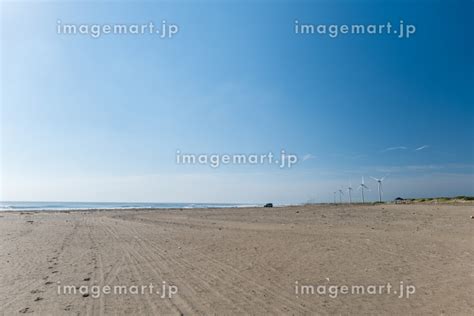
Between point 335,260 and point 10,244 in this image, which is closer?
point 335,260

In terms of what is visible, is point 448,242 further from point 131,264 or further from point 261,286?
point 131,264

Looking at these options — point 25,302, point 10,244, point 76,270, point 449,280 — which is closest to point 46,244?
point 10,244

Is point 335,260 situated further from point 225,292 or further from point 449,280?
point 225,292

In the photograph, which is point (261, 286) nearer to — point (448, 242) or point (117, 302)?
point (117, 302)

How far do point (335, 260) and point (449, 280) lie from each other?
427cm

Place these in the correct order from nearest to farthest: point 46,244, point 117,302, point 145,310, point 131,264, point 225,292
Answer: point 145,310
point 117,302
point 225,292
point 131,264
point 46,244

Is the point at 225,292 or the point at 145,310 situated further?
the point at 225,292

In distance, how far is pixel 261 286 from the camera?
1086 cm

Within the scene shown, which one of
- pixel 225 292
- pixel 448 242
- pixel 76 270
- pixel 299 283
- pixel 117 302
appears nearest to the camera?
pixel 117 302

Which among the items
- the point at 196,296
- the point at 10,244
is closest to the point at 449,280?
the point at 196,296

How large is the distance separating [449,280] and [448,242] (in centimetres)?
835

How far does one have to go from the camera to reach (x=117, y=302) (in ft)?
31.0

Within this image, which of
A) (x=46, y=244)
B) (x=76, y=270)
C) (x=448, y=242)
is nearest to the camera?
(x=76, y=270)

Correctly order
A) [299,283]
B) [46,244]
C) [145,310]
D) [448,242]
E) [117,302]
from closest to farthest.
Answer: [145,310], [117,302], [299,283], [448,242], [46,244]
